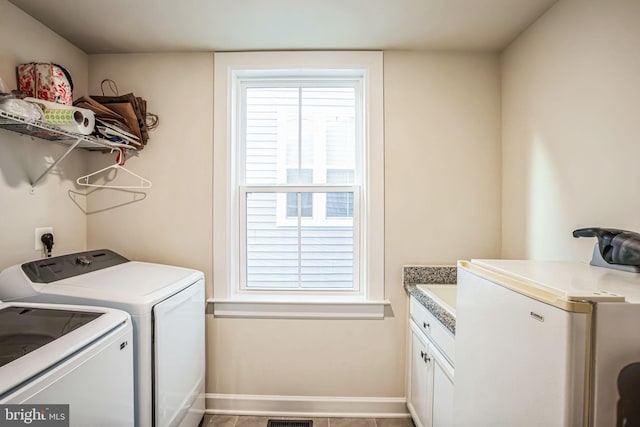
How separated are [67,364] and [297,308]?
4.11ft

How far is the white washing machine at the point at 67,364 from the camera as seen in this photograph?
0.76 m

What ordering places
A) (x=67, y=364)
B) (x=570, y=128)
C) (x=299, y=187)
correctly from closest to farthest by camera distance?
(x=67, y=364) < (x=570, y=128) < (x=299, y=187)

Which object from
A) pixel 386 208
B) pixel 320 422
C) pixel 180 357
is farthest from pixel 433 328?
pixel 180 357

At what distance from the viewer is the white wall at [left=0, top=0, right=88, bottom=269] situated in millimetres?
1469

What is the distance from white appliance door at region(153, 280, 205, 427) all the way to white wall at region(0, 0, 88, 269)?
2.79ft

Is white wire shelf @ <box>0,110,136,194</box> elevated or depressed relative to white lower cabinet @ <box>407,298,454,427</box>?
elevated

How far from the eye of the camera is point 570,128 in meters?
1.39

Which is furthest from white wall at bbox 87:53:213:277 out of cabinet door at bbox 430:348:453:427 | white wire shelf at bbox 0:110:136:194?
cabinet door at bbox 430:348:453:427

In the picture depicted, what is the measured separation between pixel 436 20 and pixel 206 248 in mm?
1931

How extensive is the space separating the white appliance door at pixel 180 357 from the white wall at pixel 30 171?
2.79ft

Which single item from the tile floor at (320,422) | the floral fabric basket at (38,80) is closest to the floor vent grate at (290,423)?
the tile floor at (320,422)

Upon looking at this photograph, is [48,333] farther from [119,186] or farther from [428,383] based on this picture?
[428,383]

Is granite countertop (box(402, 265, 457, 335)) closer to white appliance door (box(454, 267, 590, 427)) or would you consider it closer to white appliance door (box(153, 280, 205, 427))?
white appliance door (box(454, 267, 590, 427))

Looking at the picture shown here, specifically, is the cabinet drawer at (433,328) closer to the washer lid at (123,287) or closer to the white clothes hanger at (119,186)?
the washer lid at (123,287)
